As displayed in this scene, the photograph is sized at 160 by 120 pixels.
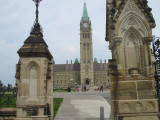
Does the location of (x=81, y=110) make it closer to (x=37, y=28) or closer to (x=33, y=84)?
(x=33, y=84)

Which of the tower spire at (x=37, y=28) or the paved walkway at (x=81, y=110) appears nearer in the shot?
the tower spire at (x=37, y=28)

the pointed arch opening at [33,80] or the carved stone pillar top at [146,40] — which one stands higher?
the carved stone pillar top at [146,40]

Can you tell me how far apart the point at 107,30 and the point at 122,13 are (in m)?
1.33

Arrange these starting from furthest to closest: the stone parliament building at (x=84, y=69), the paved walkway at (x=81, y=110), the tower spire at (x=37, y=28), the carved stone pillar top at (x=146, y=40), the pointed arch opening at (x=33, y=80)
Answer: the stone parliament building at (x=84, y=69) → the paved walkway at (x=81, y=110) → the tower spire at (x=37, y=28) → the pointed arch opening at (x=33, y=80) → the carved stone pillar top at (x=146, y=40)

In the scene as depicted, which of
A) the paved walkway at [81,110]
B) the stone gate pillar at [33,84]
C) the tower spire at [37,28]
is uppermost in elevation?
the tower spire at [37,28]

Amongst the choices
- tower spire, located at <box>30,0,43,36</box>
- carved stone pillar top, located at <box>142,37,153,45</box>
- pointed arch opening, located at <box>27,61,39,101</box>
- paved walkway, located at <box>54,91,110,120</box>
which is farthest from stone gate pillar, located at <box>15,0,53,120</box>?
paved walkway, located at <box>54,91,110,120</box>

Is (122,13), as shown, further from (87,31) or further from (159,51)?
(87,31)

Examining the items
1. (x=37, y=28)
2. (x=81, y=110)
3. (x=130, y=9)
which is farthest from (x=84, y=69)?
(x=130, y=9)

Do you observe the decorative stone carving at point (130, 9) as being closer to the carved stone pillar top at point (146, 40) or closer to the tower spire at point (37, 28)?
the carved stone pillar top at point (146, 40)

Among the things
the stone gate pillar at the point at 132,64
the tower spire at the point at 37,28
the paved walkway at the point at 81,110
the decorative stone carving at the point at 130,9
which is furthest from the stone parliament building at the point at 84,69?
the decorative stone carving at the point at 130,9

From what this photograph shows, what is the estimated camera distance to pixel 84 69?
125 metres

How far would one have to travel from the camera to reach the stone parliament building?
12406 cm

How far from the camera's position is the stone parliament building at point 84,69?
407 ft

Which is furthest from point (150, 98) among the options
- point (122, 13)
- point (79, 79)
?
point (79, 79)
